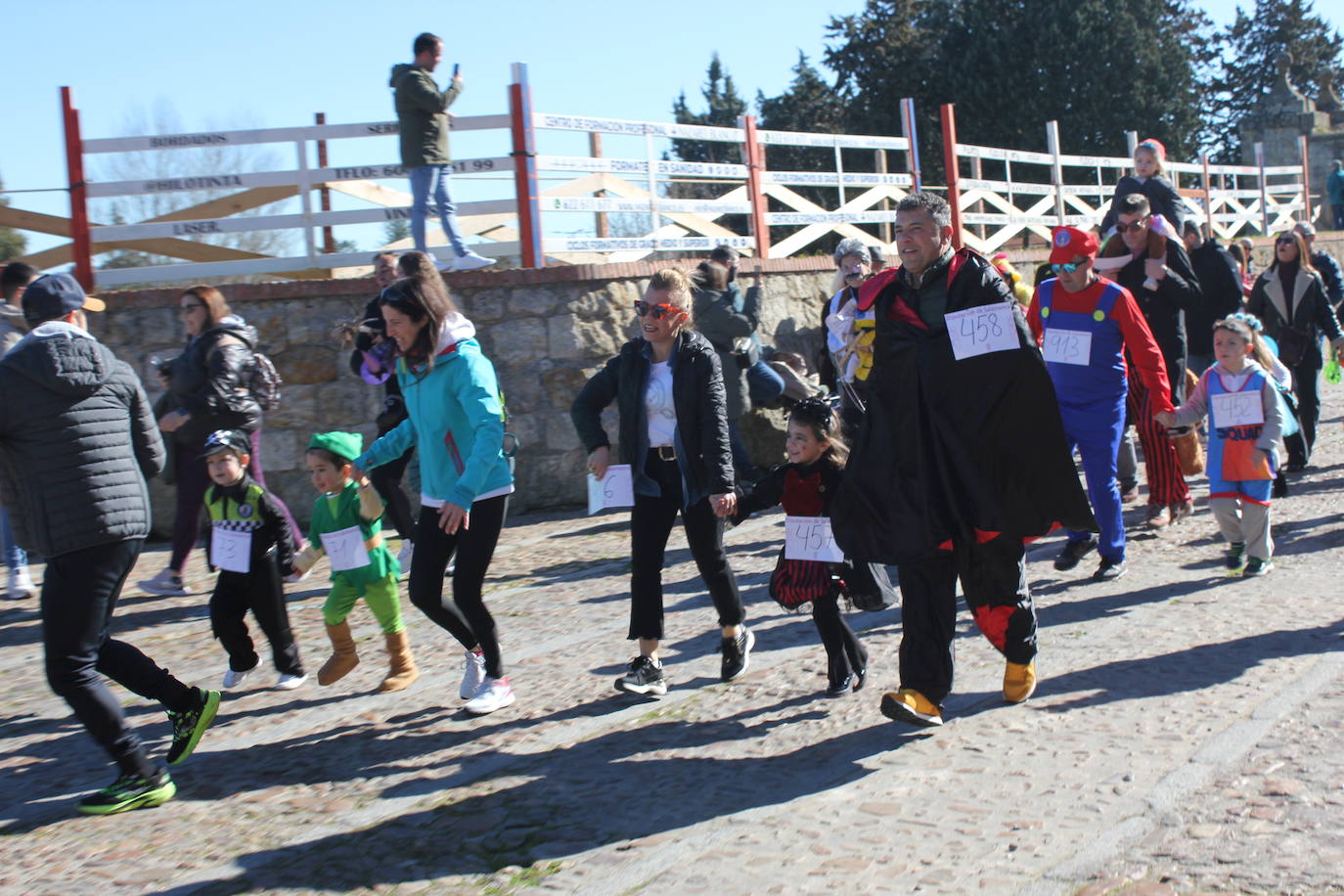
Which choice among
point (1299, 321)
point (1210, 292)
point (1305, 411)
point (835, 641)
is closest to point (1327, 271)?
point (1299, 321)

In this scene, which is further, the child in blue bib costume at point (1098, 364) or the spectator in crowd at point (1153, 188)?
the spectator in crowd at point (1153, 188)

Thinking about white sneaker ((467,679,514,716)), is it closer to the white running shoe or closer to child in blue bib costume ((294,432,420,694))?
child in blue bib costume ((294,432,420,694))

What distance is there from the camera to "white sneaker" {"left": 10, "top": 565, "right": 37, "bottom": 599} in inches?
311

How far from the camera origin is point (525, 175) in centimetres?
1091

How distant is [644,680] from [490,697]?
1.99 feet

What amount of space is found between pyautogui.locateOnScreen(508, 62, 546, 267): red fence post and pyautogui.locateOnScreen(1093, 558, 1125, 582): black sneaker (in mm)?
5536

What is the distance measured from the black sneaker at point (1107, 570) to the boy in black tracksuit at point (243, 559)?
4045mm

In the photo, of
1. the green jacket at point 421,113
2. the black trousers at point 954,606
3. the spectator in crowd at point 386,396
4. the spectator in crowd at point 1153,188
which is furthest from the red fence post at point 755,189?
the black trousers at point 954,606

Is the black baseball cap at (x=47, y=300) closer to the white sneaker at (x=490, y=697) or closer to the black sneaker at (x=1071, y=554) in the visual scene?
the white sneaker at (x=490, y=697)

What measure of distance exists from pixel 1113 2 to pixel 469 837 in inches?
1425

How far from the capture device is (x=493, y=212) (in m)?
11.0

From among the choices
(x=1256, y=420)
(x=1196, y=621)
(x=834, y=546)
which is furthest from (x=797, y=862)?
(x=1256, y=420)

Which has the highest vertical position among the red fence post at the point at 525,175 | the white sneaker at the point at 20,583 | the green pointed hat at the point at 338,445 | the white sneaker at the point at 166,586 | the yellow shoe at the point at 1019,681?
the red fence post at the point at 525,175

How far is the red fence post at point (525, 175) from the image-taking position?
35.4 ft
